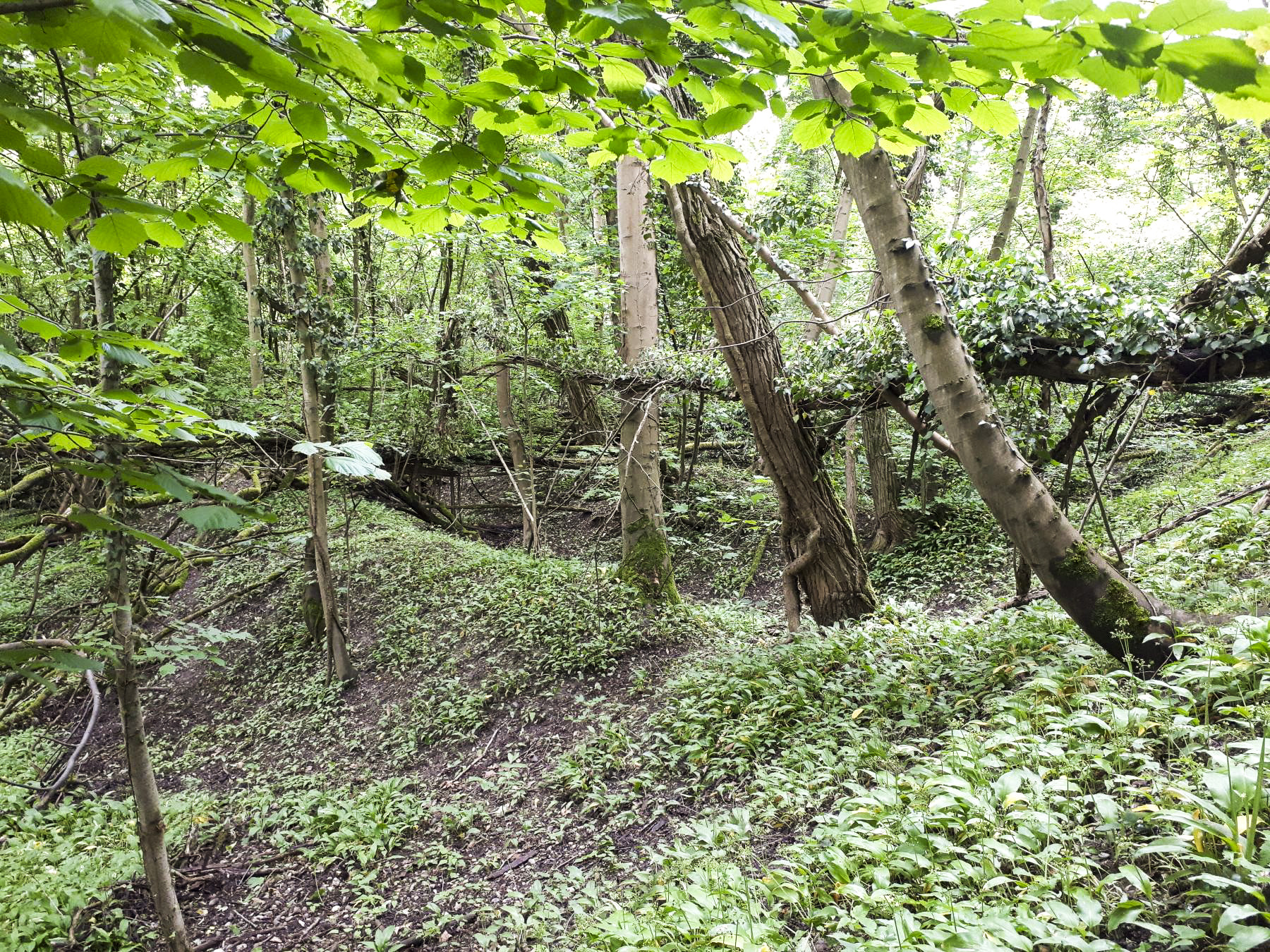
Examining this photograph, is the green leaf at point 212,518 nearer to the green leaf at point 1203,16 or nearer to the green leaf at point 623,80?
the green leaf at point 623,80

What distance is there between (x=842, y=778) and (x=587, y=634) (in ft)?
11.4

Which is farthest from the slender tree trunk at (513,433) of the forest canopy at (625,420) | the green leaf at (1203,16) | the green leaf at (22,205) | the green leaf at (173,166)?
the green leaf at (1203,16)

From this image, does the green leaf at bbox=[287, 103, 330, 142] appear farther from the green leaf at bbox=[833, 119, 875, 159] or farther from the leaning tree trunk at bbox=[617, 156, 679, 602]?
the leaning tree trunk at bbox=[617, 156, 679, 602]

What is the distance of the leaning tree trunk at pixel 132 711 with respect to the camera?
3086 millimetres

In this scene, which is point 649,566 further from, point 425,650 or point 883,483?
point 883,483

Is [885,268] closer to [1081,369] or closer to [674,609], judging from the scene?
[1081,369]

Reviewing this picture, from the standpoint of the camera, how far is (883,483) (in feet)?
31.9

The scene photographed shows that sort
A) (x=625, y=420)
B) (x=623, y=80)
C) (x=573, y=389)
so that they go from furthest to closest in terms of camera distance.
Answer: (x=573, y=389), (x=625, y=420), (x=623, y=80)

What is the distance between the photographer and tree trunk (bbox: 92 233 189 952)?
3086 mm

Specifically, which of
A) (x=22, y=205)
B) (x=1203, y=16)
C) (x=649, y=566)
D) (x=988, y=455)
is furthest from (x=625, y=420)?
(x=22, y=205)

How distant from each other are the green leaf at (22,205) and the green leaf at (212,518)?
0.54 metres

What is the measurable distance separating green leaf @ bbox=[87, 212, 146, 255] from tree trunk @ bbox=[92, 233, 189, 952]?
1977 mm

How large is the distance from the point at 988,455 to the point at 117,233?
379cm

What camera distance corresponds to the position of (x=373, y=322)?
8586 millimetres
